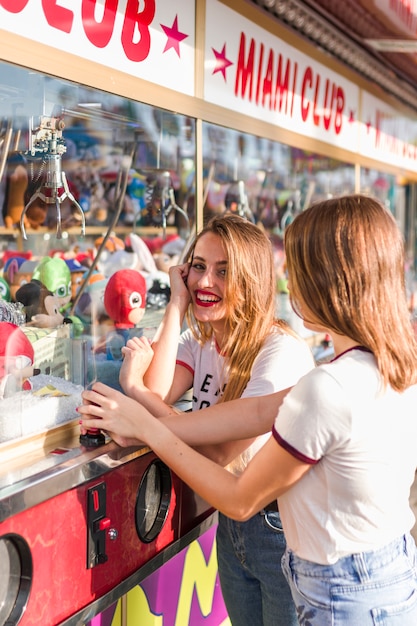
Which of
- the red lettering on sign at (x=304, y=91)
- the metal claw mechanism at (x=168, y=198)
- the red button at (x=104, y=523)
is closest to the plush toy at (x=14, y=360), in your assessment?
the red button at (x=104, y=523)

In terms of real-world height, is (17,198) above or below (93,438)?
above

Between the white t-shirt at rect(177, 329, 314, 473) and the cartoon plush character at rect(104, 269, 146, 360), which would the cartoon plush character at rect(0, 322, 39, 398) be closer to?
the white t-shirt at rect(177, 329, 314, 473)

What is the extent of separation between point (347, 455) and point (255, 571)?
54 centimetres

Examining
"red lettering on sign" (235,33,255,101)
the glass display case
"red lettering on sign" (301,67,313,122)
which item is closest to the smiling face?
the glass display case

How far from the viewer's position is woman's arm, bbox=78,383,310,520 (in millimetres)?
1019

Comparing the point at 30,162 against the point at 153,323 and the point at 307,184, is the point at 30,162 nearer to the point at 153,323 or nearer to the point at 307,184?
the point at 153,323

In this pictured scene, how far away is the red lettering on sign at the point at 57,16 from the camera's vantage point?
58.8 inches

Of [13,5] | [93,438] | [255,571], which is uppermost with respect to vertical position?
[13,5]

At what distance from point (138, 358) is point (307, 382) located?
1.90 feet

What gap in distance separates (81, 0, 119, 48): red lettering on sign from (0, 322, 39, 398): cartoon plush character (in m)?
0.70

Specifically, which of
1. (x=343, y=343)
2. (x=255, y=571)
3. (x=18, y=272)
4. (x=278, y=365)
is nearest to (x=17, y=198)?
(x=18, y=272)

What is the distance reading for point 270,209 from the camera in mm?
3381

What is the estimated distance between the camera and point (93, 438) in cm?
138

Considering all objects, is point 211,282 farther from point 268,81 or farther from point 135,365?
point 268,81
